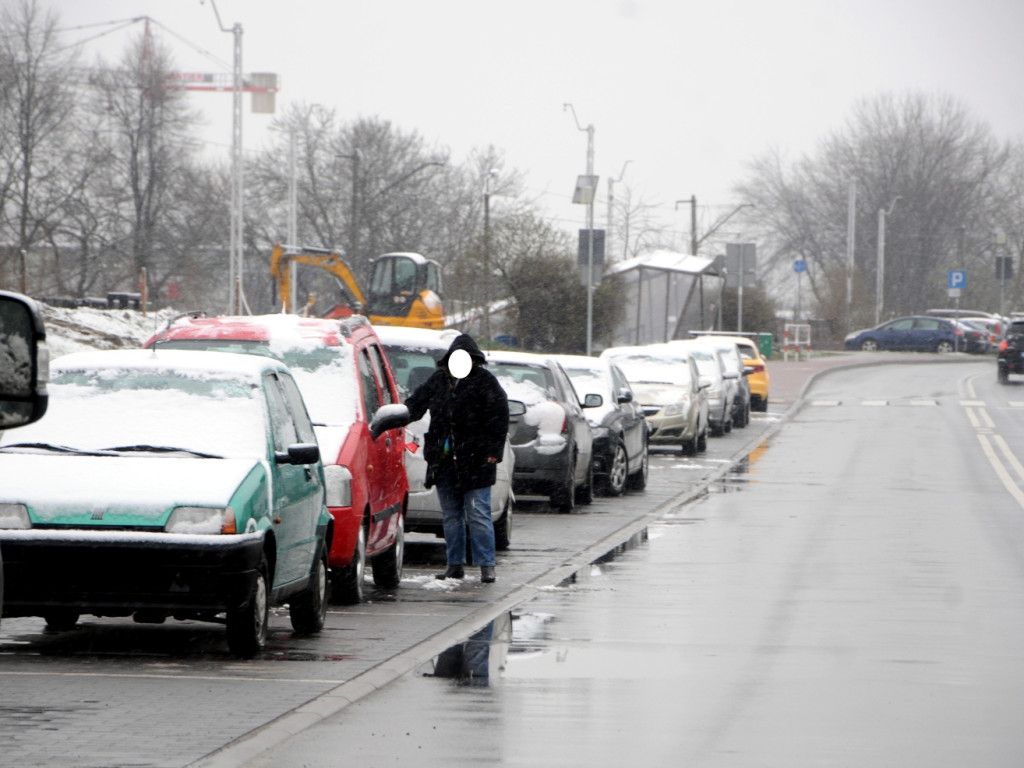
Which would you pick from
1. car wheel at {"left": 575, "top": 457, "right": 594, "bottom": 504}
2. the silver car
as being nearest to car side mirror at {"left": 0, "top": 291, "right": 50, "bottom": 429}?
the silver car

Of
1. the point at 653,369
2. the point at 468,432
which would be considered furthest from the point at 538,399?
the point at 653,369

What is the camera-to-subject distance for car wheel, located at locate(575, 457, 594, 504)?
1984 cm

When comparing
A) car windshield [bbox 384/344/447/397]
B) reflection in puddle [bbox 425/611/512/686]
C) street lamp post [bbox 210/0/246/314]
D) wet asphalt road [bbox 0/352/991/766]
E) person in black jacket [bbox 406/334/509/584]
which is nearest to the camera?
wet asphalt road [bbox 0/352/991/766]

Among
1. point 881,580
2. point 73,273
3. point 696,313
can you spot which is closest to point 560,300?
point 696,313

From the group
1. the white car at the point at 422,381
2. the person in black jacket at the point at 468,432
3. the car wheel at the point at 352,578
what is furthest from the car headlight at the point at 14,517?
the white car at the point at 422,381

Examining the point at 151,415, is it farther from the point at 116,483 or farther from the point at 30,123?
the point at 30,123

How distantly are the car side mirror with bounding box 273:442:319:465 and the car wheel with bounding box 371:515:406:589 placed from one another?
10.3ft

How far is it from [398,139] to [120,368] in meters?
72.9

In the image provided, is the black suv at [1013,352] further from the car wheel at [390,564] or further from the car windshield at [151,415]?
the car windshield at [151,415]

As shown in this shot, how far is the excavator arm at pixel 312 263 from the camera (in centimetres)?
4650

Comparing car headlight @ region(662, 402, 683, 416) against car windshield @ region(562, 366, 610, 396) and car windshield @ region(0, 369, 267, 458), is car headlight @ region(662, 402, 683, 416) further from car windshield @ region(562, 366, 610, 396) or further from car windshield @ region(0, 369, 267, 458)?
car windshield @ region(0, 369, 267, 458)

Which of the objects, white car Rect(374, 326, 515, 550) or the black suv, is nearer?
white car Rect(374, 326, 515, 550)

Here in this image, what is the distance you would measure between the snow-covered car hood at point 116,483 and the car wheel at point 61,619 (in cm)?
46

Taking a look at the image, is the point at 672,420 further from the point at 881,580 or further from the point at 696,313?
the point at 696,313
